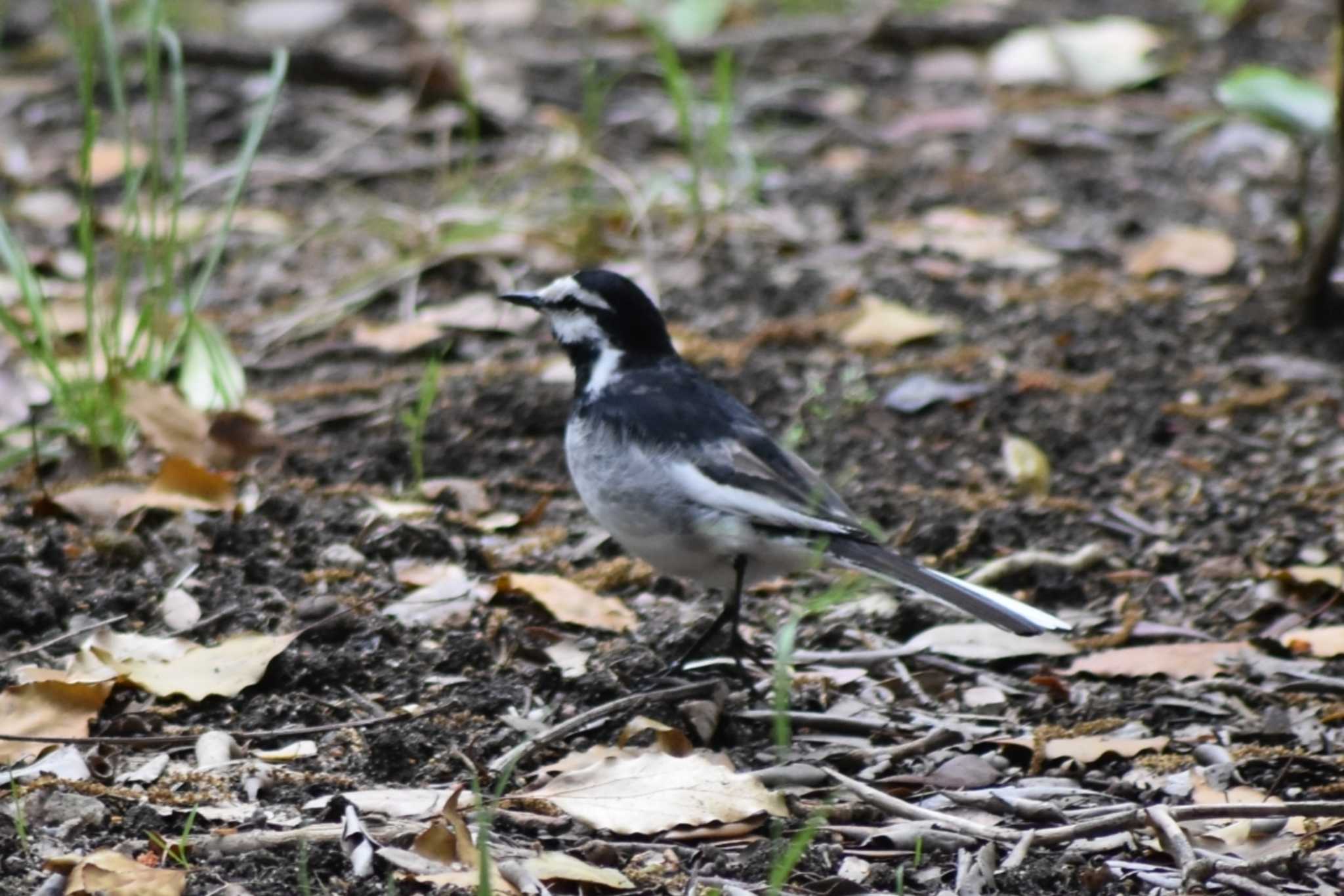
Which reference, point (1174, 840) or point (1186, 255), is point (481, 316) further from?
point (1174, 840)

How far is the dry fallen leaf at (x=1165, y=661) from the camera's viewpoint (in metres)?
4.15

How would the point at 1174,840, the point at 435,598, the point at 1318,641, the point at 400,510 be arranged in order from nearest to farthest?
1. the point at 1174,840
2. the point at 1318,641
3. the point at 435,598
4. the point at 400,510

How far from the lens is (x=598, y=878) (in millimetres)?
3113

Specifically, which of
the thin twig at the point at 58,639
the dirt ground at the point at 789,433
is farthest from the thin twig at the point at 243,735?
the thin twig at the point at 58,639

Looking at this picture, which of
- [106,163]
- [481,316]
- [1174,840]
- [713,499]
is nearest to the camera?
[1174,840]

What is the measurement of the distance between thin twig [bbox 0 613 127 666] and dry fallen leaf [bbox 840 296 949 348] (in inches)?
110

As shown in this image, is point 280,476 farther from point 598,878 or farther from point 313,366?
point 598,878

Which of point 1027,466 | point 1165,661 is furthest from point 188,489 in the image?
point 1165,661

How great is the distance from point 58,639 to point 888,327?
3.08m

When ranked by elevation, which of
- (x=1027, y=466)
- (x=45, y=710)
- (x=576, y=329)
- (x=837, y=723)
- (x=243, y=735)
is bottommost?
(x=1027, y=466)

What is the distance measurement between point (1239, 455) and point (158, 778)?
330cm

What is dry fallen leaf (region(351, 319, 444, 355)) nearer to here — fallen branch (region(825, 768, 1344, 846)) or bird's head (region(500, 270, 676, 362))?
bird's head (region(500, 270, 676, 362))

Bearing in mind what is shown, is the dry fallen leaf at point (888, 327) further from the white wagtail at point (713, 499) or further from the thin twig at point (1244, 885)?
the thin twig at point (1244, 885)

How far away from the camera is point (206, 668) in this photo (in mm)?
3816
